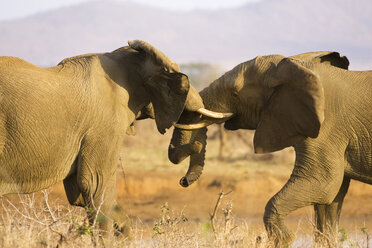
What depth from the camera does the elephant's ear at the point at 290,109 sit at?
6625 mm

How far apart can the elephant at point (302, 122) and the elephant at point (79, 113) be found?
2.38 feet

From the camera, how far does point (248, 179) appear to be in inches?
611

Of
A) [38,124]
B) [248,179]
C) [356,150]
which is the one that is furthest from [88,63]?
[248,179]

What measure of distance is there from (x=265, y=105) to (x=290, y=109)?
1.11ft

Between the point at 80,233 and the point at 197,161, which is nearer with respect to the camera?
the point at 80,233

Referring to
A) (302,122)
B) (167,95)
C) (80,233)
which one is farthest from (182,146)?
(80,233)

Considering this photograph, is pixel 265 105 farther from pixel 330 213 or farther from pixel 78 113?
pixel 78 113

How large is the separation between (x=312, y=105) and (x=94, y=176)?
2.08 metres

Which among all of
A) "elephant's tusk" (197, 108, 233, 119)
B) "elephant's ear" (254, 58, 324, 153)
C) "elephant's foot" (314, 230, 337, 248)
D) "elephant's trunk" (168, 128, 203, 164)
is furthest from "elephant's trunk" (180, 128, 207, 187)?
"elephant's foot" (314, 230, 337, 248)

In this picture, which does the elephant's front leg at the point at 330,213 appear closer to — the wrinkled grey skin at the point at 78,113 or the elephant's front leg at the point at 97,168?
the wrinkled grey skin at the point at 78,113

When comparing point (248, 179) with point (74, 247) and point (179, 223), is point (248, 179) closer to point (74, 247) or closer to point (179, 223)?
point (179, 223)

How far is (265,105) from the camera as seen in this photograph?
7.18 m

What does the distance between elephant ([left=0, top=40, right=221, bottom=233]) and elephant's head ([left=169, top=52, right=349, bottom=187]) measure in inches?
27.6

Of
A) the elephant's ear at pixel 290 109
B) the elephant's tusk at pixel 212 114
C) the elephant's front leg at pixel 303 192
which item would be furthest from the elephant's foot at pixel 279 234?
the elephant's tusk at pixel 212 114
